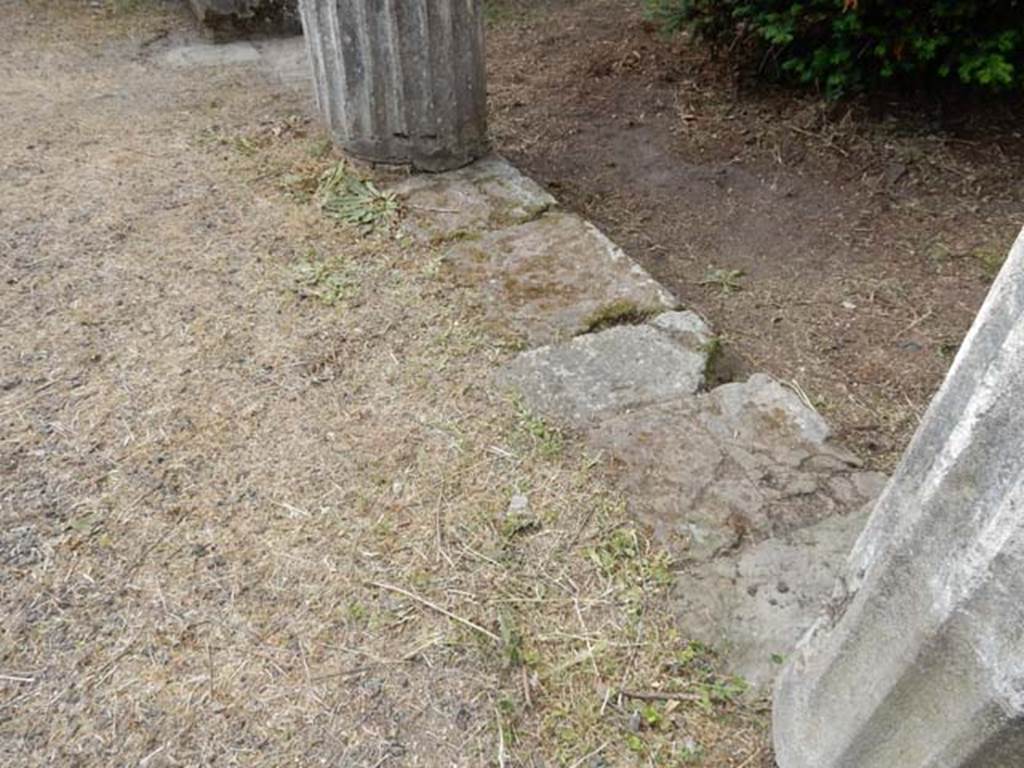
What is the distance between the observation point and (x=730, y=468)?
201 centimetres

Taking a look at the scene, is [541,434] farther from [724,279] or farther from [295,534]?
[724,279]

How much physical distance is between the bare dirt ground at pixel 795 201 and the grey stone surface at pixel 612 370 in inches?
8.6

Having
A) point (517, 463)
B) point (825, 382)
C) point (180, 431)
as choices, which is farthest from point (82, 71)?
point (825, 382)

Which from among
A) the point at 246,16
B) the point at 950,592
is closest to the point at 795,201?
the point at 950,592

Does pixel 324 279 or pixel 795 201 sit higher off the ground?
pixel 324 279

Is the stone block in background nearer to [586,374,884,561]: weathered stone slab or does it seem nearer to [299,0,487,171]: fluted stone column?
[299,0,487,171]: fluted stone column

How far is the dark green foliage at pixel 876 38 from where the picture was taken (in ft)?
11.2

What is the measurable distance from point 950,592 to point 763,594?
0.74 m

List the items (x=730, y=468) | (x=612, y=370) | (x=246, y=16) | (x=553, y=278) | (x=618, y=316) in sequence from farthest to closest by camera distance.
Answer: (x=246, y=16) → (x=553, y=278) → (x=618, y=316) → (x=612, y=370) → (x=730, y=468)

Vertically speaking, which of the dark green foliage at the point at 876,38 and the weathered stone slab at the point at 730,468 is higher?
the dark green foliage at the point at 876,38

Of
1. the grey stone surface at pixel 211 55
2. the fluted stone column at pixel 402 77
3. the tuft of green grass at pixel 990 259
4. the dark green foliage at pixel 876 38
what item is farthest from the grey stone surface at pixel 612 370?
the grey stone surface at pixel 211 55

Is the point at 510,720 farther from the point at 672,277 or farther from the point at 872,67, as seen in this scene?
the point at 872,67

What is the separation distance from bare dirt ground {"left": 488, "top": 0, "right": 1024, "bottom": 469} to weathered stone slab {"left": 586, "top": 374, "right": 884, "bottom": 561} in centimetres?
28

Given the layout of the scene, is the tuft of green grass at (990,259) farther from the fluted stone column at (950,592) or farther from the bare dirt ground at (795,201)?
the fluted stone column at (950,592)
